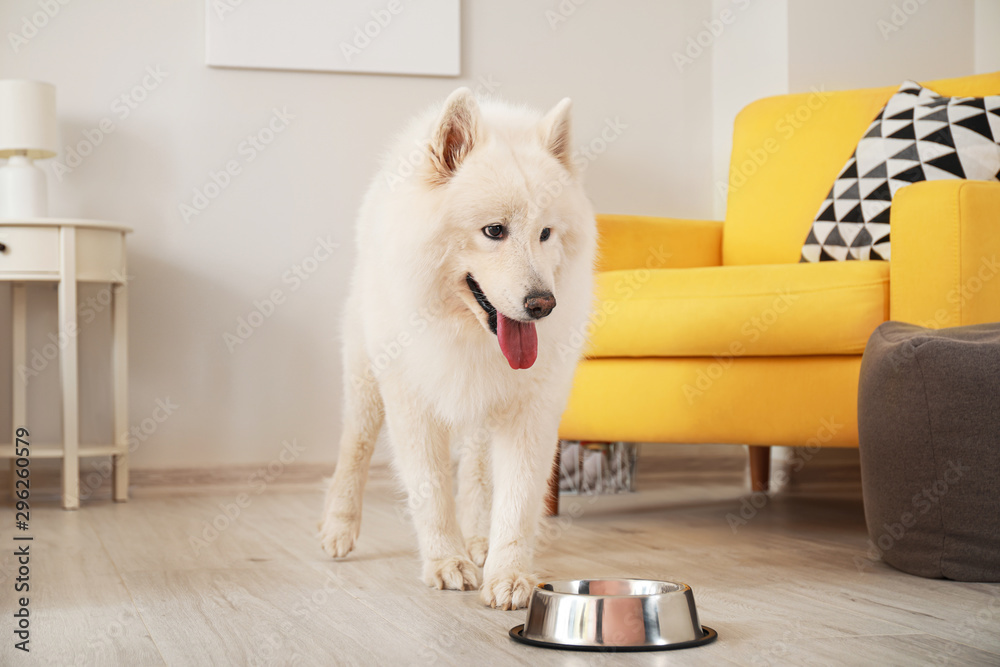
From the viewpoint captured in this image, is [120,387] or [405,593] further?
[120,387]

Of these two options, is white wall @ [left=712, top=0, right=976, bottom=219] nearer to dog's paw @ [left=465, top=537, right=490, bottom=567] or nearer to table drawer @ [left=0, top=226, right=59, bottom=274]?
dog's paw @ [left=465, top=537, right=490, bottom=567]

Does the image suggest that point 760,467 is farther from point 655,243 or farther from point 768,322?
point 768,322

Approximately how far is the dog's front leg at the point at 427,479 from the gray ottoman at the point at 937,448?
823 millimetres

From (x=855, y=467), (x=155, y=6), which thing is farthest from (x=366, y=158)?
(x=855, y=467)

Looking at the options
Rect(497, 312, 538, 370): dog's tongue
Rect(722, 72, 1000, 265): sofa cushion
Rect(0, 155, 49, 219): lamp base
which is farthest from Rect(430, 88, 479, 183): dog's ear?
Rect(0, 155, 49, 219): lamp base

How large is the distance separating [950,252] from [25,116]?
2.68 m

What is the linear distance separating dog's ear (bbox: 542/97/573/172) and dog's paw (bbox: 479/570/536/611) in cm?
75

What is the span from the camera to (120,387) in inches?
119

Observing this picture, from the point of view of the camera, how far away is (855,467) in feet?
11.2

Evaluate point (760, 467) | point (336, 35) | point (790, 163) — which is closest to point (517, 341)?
point (790, 163)

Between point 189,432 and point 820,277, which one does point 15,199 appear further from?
point 820,277

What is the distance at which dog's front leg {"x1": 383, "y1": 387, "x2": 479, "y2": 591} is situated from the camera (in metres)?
1.79

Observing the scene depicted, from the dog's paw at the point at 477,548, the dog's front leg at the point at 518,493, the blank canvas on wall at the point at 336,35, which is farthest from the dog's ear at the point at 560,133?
the blank canvas on wall at the point at 336,35

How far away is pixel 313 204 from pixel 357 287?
1458mm
